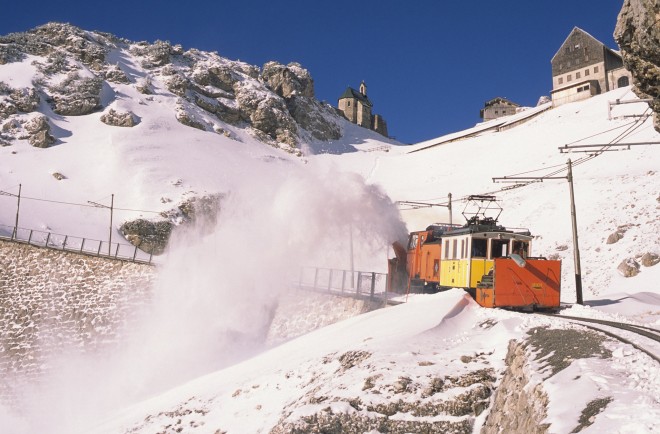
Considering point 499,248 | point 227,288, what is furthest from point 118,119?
point 499,248

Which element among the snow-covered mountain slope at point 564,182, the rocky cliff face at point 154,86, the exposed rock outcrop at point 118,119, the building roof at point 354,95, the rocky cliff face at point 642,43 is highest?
the building roof at point 354,95

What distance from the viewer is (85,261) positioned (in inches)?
1283

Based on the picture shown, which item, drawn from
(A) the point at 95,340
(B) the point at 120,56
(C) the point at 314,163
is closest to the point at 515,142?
(C) the point at 314,163

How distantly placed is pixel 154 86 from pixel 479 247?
77.7 m

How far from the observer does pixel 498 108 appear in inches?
4429

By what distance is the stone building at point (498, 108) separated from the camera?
111 m

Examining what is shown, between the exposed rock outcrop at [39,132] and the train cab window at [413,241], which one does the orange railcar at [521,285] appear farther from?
the exposed rock outcrop at [39,132]

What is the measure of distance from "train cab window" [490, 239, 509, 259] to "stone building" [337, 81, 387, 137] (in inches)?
4414

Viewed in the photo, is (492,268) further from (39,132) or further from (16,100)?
(16,100)

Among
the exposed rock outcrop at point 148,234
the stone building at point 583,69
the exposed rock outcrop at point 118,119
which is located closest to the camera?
the exposed rock outcrop at point 148,234

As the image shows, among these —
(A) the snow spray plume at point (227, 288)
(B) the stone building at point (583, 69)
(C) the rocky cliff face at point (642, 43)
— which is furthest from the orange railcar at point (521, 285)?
(B) the stone building at point (583, 69)

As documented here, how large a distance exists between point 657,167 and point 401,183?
32071 mm

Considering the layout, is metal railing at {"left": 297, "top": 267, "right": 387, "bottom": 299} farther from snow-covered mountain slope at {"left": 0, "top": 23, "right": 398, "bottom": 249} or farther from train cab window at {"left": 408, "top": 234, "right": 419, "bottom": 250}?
snow-covered mountain slope at {"left": 0, "top": 23, "right": 398, "bottom": 249}

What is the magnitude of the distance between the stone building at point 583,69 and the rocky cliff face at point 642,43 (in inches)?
2830
